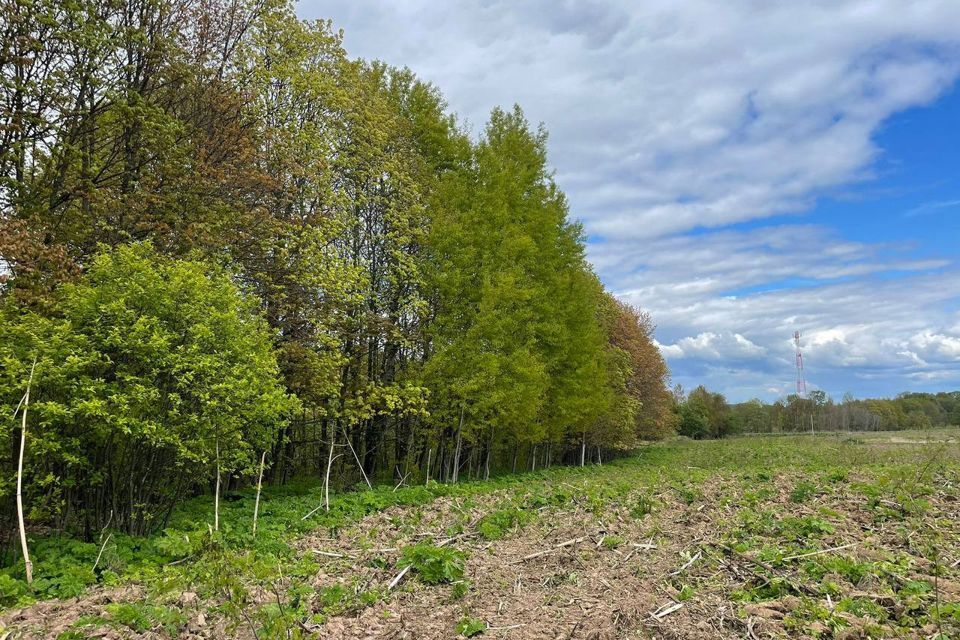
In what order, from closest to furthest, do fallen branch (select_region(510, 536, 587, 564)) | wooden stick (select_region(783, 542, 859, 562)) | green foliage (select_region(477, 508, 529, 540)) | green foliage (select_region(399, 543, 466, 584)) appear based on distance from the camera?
wooden stick (select_region(783, 542, 859, 562)) < green foliage (select_region(399, 543, 466, 584)) < fallen branch (select_region(510, 536, 587, 564)) < green foliage (select_region(477, 508, 529, 540))

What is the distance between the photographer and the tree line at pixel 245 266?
25.3 feet

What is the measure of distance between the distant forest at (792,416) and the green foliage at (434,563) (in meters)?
59.8

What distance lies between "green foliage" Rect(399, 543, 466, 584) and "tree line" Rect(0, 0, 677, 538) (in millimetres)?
3402

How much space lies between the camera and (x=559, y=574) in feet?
19.4

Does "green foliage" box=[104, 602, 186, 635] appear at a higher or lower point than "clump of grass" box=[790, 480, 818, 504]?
lower

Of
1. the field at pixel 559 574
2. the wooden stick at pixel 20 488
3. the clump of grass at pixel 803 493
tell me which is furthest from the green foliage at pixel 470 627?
the clump of grass at pixel 803 493

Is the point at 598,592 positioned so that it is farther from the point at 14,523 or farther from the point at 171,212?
the point at 171,212

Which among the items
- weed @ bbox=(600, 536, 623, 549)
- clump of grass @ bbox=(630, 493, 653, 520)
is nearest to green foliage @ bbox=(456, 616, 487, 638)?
weed @ bbox=(600, 536, 623, 549)

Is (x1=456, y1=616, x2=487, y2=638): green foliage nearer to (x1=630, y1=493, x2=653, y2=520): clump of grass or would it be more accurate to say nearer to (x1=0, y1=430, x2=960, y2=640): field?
(x1=0, y1=430, x2=960, y2=640): field

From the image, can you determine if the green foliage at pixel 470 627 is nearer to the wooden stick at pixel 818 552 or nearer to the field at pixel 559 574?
the field at pixel 559 574

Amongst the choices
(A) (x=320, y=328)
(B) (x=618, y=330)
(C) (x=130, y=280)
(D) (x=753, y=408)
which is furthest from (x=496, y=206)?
(D) (x=753, y=408)

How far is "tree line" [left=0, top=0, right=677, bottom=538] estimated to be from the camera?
7.70 meters

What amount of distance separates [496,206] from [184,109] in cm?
839

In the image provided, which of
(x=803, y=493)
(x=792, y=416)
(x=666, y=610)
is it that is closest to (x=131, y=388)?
(x=666, y=610)
